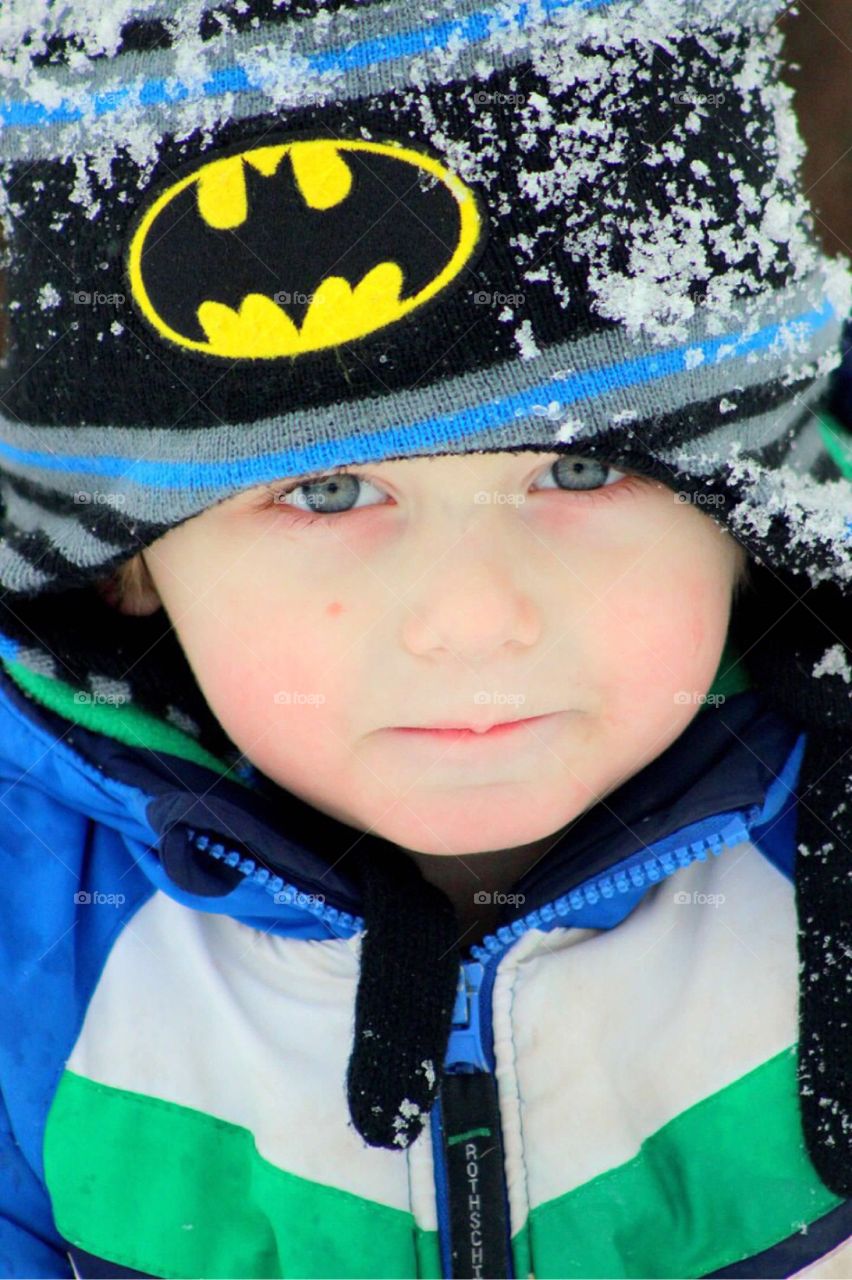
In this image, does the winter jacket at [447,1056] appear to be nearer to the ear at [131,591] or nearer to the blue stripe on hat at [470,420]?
the ear at [131,591]

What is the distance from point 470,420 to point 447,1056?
0.59 m

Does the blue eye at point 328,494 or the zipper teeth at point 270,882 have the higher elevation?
the blue eye at point 328,494

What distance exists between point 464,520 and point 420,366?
135 mm

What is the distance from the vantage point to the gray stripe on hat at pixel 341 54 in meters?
1.04

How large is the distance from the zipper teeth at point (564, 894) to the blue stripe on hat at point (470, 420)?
0.34 meters

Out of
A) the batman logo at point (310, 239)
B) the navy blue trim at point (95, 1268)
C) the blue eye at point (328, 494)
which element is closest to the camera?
the batman logo at point (310, 239)

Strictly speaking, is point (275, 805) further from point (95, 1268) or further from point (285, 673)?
point (95, 1268)

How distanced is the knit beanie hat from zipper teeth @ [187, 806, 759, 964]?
0.29 feet

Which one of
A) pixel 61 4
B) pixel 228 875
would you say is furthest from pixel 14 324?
pixel 228 875

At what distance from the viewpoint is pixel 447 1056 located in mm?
1252

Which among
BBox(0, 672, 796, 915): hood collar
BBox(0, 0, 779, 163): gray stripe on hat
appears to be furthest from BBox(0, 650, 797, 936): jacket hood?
BBox(0, 0, 779, 163): gray stripe on hat

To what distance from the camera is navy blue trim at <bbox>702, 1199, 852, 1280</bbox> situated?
4.00 ft

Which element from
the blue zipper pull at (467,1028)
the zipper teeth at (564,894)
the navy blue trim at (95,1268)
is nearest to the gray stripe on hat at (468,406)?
the zipper teeth at (564,894)

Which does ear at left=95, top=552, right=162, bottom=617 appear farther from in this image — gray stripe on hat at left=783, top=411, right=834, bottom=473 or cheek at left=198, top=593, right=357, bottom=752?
gray stripe on hat at left=783, top=411, right=834, bottom=473
